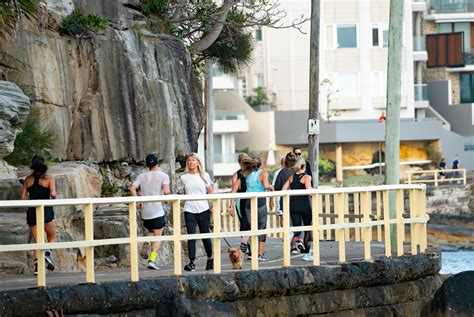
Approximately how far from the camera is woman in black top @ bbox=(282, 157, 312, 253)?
22625mm

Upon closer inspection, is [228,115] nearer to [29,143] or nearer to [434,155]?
[434,155]

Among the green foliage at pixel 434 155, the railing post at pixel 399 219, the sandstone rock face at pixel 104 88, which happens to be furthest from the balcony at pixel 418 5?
the railing post at pixel 399 219

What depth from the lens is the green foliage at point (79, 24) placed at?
2461 centimetres

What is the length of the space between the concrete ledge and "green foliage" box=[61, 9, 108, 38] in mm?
6531

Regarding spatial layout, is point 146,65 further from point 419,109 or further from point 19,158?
point 419,109

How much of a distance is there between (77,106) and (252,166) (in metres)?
3.44

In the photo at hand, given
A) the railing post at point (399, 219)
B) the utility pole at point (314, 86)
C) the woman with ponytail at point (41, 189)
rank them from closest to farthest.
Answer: the woman with ponytail at point (41, 189) → the railing post at point (399, 219) → the utility pole at point (314, 86)

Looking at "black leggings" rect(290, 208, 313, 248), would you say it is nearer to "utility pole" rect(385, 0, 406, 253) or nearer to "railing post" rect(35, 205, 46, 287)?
"utility pole" rect(385, 0, 406, 253)

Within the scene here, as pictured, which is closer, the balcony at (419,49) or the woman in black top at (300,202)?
the woman in black top at (300,202)

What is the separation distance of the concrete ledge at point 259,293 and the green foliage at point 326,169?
53879mm

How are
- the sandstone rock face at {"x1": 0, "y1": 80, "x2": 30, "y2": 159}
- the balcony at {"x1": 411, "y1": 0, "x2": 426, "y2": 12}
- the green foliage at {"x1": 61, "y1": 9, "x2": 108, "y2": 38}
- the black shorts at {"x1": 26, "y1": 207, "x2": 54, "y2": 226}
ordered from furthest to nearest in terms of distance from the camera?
the balcony at {"x1": 411, "y1": 0, "x2": 426, "y2": 12}
the green foliage at {"x1": 61, "y1": 9, "x2": 108, "y2": 38}
the sandstone rock face at {"x1": 0, "y1": 80, "x2": 30, "y2": 159}
the black shorts at {"x1": 26, "y1": 207, "x2": 54, "y2": 226}

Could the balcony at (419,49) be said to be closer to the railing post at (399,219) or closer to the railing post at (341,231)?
the railing post at (399,219)

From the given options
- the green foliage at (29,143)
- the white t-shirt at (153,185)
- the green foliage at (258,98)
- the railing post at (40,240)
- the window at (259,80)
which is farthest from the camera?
the window at (259,80)

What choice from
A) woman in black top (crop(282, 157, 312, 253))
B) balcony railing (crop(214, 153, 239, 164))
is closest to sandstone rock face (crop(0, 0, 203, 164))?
woman in black top (crop(282, 157, 312, 253))
